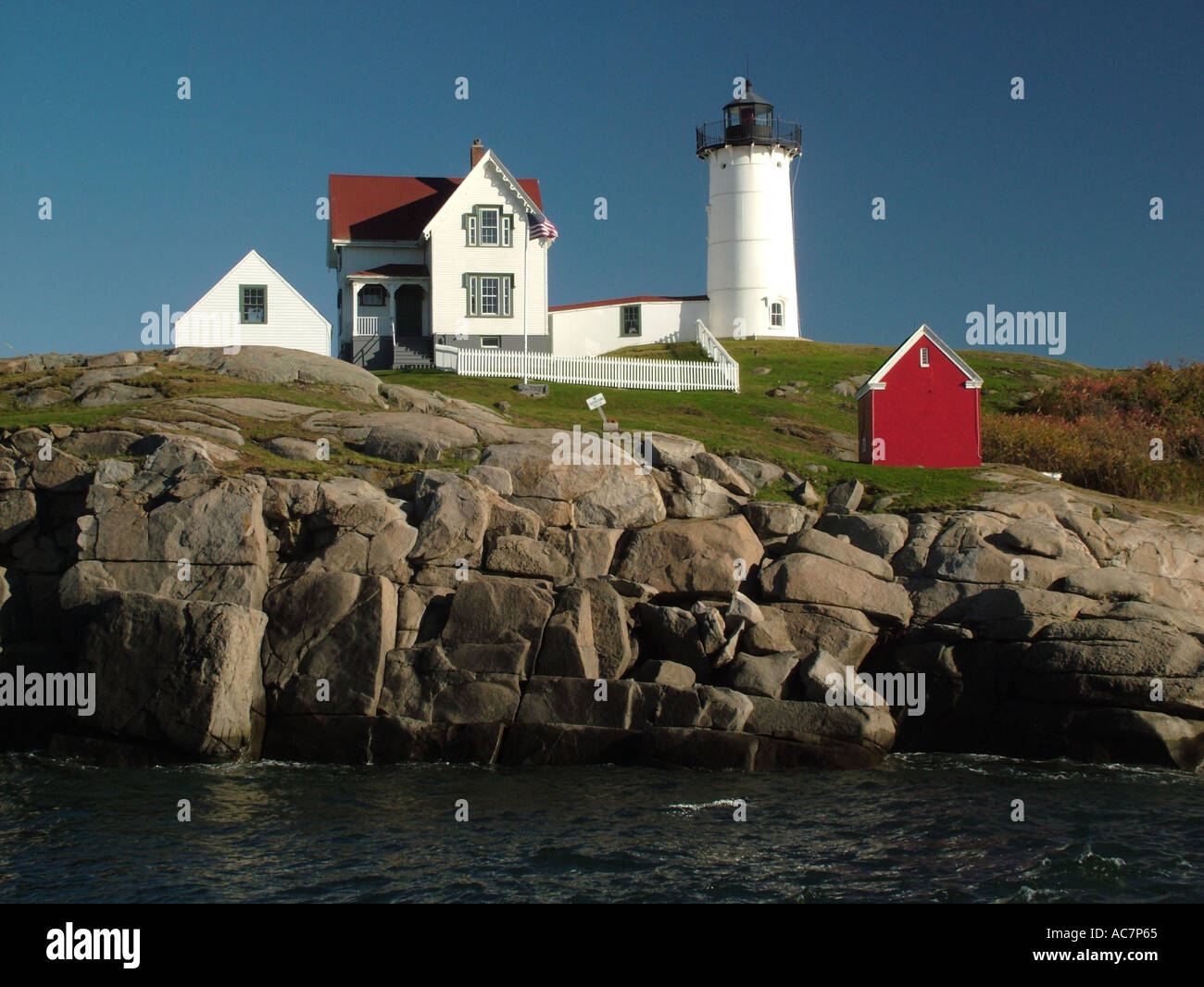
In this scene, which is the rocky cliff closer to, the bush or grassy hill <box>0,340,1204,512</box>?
grassy hill <box>0,340,1204,512</box>

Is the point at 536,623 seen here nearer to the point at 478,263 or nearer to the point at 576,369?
the point at 576,369

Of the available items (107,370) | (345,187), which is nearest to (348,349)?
(345,187)

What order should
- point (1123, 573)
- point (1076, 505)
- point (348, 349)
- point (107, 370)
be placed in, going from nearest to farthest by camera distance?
point (1123, 573) < point (1076, 505) < point (107, 370) < point (348, 349)

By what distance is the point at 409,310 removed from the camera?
165ft

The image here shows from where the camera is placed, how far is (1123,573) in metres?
23.1

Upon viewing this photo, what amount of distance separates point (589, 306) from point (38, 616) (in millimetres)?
40508

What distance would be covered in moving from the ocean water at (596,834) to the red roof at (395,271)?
31881 millimetres

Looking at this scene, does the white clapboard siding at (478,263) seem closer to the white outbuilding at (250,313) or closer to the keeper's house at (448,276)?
the keeper's house at (448,276)

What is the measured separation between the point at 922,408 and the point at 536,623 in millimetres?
16606

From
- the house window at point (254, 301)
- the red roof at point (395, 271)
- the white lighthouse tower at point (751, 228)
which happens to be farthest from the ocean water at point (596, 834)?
the white lighthouse tower at point (751, 228)

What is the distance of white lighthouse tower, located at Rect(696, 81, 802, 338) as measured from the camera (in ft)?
197

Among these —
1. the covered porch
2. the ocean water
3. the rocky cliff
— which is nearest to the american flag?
the covered porch
